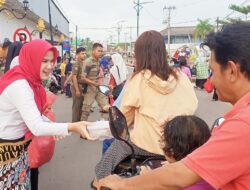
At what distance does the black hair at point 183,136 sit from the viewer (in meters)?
1.85

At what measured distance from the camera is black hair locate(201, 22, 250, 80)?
135 cm

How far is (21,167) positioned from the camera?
269cm

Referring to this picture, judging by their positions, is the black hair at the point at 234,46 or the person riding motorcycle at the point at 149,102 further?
the person riding motorcycle at the point at 149,102

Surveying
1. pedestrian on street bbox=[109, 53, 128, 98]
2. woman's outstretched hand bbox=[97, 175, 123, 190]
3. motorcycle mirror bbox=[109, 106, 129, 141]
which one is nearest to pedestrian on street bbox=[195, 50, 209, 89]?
pedestrian on street bbox=[109, 53, 128, 98]

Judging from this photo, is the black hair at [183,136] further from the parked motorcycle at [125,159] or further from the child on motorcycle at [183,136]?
the parked motorcycle at [125,159]

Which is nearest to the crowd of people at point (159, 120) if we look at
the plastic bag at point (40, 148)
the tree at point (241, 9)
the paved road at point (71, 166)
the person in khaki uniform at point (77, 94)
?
the plastic bag at point (40, 148)

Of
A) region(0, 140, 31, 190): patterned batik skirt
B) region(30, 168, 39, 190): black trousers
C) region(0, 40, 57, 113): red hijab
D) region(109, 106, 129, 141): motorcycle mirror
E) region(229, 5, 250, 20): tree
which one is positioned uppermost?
region(229, 5, 250, 20): tree

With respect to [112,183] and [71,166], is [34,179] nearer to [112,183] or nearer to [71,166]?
[71,166]

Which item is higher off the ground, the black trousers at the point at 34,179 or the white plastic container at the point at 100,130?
the white plastic container at the point at 100,130

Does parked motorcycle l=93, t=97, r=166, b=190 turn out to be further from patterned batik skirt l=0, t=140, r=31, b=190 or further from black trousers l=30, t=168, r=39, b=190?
black trousers l=30, t=168, r=39, b=190

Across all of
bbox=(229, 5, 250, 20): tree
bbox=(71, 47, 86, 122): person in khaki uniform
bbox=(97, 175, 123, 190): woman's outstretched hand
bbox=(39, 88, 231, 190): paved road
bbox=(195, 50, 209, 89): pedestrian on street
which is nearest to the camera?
bbox=(97, 175, 123, 190): woman's outstretched hand

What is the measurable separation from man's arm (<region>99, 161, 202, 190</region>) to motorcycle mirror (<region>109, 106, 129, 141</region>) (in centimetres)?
50

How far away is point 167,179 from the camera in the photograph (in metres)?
1.33

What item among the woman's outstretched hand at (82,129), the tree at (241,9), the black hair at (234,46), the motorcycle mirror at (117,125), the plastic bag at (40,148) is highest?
the tree at (241,9)
